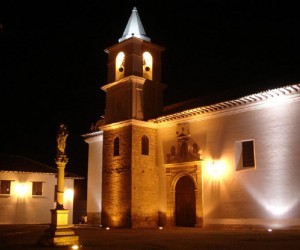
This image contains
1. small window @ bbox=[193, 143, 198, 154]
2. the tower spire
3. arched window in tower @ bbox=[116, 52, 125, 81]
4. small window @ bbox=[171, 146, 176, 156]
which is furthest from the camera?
the tower spire

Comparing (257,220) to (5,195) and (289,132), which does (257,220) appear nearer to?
(289,132)

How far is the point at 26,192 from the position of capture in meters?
29.9

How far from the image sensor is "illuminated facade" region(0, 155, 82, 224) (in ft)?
95.6

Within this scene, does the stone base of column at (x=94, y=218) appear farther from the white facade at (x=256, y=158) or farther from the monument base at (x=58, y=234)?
the monument base at (x=58, y=234)

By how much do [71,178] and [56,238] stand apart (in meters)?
20.4

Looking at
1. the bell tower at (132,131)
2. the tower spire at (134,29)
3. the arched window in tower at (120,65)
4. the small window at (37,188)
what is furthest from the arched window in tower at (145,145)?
the small window at (37,188)

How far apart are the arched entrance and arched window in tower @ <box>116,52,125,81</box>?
7.39 meters

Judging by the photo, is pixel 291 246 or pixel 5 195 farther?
pixel 5 195

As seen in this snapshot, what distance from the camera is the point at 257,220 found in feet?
60.2

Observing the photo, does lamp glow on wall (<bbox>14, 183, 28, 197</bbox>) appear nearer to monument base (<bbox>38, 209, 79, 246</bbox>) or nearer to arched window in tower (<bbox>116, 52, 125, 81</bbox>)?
arched window in tower (<bbox>116, 52, 125, 81</bbox>)

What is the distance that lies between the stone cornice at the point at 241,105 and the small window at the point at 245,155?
1601 mm

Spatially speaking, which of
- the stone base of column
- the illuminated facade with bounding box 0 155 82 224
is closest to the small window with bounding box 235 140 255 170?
the stone base of column

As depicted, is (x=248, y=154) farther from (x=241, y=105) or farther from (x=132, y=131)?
(x=132, y=131)

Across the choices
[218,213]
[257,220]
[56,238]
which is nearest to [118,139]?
[218,213]
